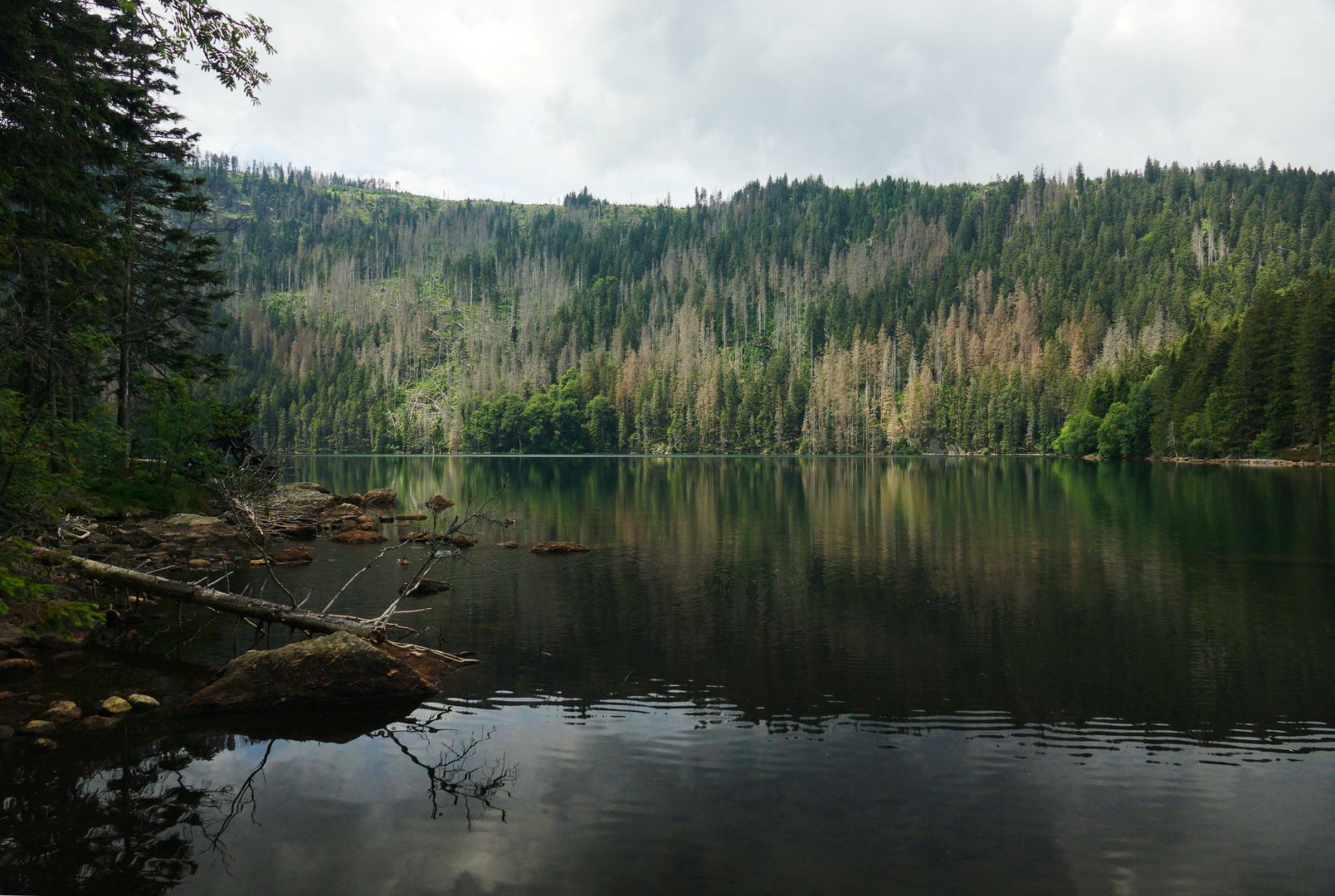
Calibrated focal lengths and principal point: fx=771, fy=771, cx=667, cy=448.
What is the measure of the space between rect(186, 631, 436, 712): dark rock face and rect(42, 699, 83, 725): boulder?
5.92 feet

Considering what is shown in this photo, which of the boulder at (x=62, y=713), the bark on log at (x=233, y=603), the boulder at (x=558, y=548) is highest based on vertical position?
the bark on log at (x=233, y=603)

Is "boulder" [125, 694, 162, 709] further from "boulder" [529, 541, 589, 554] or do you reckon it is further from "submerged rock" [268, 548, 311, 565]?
"boulder" [529, 541, 589, 554]

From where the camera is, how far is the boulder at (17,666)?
16344 mm

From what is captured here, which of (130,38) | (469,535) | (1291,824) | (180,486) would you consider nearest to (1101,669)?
(1291,824)

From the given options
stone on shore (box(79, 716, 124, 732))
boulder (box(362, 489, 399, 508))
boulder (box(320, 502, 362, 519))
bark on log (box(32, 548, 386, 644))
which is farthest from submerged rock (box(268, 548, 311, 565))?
boulder (box(362, 489, 399, 508))

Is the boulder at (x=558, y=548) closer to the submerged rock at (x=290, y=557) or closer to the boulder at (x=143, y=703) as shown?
the submerged rock at (x=290, y=557)

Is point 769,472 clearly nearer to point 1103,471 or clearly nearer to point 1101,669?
point 1103,471

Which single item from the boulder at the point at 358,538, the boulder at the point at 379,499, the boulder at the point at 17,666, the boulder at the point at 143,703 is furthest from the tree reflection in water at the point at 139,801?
the boulder at the point at 379,499

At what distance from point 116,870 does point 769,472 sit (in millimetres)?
98925

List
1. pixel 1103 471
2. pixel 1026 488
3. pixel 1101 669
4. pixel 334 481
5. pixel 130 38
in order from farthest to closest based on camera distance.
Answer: pixel 1103 471, pixel 334 481, pixel 1026 488, pixel 130 38, pixel 1101 669

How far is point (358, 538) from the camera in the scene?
38.7 m

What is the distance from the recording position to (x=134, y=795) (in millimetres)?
11344

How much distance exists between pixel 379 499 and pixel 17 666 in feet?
139

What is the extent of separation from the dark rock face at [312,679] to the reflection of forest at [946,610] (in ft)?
7.66
